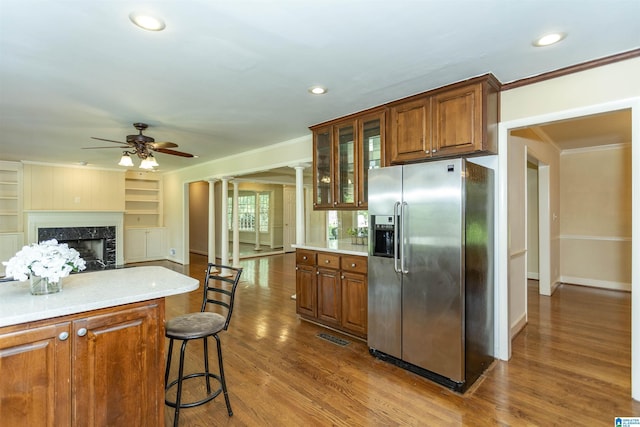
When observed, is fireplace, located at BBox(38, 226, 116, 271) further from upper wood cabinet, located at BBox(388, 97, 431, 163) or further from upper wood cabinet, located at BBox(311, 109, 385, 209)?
upper wood cabinet, located at BBox(388, 97, 431, 163)

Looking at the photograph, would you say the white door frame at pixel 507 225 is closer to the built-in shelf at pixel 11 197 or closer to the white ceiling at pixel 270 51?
the white ceiling at pixel 270 51

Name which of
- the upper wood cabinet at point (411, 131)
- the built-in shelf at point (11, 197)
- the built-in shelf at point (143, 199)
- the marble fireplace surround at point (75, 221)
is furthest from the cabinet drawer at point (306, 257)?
the built-in shelf at point (11, 197)

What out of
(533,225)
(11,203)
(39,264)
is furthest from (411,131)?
(11,203)

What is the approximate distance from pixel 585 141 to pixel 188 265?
8373mm

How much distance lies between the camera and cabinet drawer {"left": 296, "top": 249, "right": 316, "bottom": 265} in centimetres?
375

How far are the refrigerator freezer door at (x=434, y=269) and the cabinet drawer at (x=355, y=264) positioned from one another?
57 cm

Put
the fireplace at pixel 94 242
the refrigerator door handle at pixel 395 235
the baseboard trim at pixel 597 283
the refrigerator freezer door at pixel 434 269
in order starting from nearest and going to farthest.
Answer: the refrigerator freezer door at pixel 434 269 < the refrigerator door handle at pixel 395 235 < the baseboard trim at pixel 597 283 < the fireplace at pixel 94 242

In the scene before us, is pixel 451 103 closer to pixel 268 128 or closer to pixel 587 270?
pixel 268 128

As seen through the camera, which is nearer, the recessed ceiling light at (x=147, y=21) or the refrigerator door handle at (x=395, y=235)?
the recessed ceiling light at (x=147, y=21)

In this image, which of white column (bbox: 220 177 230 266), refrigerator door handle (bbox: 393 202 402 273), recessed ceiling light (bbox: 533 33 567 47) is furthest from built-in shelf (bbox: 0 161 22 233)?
recessed ceiling light (bbox: 533 33 567 47)

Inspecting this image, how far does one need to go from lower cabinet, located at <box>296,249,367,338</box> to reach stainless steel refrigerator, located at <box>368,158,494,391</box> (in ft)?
0.86

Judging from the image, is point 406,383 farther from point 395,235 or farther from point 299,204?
point 299,204

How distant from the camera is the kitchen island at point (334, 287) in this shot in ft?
10.7

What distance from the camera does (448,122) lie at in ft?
9.24
